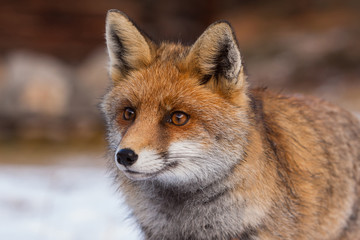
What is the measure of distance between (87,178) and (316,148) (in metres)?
5.73

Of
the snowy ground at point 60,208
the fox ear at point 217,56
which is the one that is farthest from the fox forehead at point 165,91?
the snowy ground at point 60,208

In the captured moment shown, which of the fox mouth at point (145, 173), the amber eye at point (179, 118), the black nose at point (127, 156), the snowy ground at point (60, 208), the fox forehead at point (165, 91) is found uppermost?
the fox forehead at point (165, 91)

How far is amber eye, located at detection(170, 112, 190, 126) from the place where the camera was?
3.64 metres

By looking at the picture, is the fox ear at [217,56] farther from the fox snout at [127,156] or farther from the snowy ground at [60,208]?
the snowy ground at [60,208]

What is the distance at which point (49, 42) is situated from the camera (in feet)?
53.0

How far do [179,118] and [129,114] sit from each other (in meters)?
0.45

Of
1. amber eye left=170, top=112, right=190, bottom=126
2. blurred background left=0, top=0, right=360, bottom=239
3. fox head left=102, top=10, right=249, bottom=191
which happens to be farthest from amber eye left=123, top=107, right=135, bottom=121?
blurred background left=0, top=0, right=360, bottom=239

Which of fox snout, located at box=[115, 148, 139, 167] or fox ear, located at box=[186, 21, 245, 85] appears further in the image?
fox ear, located at box=[186, 21, 245, 85]

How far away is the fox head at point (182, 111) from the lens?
11.5 ft

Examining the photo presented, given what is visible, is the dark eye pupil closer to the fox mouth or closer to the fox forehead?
the fox forehead

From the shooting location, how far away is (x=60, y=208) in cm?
739

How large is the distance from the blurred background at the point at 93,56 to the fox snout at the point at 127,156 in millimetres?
8107

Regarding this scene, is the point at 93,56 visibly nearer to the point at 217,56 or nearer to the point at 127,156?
the point at 217,56

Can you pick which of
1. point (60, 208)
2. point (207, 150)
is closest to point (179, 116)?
point (207, 150)
